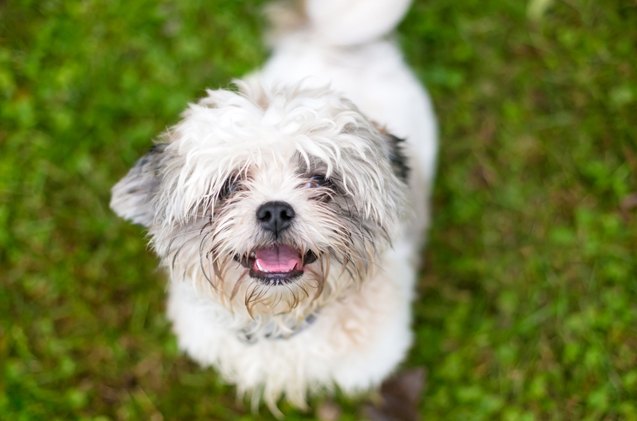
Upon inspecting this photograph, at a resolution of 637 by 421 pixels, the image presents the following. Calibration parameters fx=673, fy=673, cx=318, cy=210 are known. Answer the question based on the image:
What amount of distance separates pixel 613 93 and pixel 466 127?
91 cm

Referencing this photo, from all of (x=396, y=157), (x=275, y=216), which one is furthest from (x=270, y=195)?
(x=396, y=157)

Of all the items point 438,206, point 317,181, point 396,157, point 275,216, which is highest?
point 438,206

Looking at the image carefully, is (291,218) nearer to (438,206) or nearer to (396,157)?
(396,157)

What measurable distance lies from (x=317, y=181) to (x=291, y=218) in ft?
0.62

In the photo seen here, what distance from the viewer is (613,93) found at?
4.10 meters

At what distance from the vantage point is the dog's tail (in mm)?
3006

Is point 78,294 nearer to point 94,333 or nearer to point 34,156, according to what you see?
point 94,333

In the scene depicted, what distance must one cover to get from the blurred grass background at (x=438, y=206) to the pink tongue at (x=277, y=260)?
1462mm

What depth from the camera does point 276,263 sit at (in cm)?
242

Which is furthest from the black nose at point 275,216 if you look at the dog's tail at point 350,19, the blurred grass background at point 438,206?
the blurred grass background at point 438,206

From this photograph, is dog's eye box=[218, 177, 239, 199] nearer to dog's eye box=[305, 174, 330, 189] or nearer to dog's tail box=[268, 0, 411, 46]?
dog's eye box=[305, 174, 330, 189]

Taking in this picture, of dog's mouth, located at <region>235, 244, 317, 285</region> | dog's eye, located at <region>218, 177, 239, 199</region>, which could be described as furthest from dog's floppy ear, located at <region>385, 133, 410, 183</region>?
dog's eye, located at <region>218, 177, 239, 199</region>

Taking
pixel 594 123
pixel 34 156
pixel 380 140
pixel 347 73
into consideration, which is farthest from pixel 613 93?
pixel 34 156

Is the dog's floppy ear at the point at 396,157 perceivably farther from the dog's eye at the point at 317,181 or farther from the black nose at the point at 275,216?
the black nose at the point at 275,216
